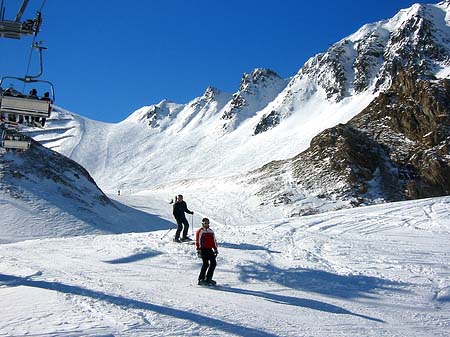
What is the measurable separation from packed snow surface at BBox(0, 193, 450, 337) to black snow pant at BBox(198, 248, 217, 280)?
1.30 ft

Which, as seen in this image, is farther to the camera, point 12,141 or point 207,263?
point 12,141

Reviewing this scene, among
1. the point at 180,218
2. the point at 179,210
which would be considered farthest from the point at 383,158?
the point at 180,218

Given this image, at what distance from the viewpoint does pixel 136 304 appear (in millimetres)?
10180

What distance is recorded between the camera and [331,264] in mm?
15250

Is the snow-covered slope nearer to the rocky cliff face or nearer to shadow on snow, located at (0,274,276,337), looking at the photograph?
shadow on snow, located at (0,274,276,337)

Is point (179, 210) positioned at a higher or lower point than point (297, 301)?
higher

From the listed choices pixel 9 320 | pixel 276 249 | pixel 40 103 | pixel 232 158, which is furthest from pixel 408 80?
pixel 9 320

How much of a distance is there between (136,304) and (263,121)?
4079 inches

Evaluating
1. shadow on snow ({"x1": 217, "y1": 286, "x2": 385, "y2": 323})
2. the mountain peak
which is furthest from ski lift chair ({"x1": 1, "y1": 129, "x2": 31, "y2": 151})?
the mountain peak

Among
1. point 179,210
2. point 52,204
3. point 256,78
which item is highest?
point 256,78

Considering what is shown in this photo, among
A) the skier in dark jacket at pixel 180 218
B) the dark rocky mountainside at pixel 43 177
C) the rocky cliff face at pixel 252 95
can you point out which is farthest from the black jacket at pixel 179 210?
the rocky cliff face at pixel 252 95

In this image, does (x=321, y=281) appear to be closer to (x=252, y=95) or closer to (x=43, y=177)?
Answer: (x=43, y=177)

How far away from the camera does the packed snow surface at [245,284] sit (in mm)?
9109

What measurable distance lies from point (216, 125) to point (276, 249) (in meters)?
119
